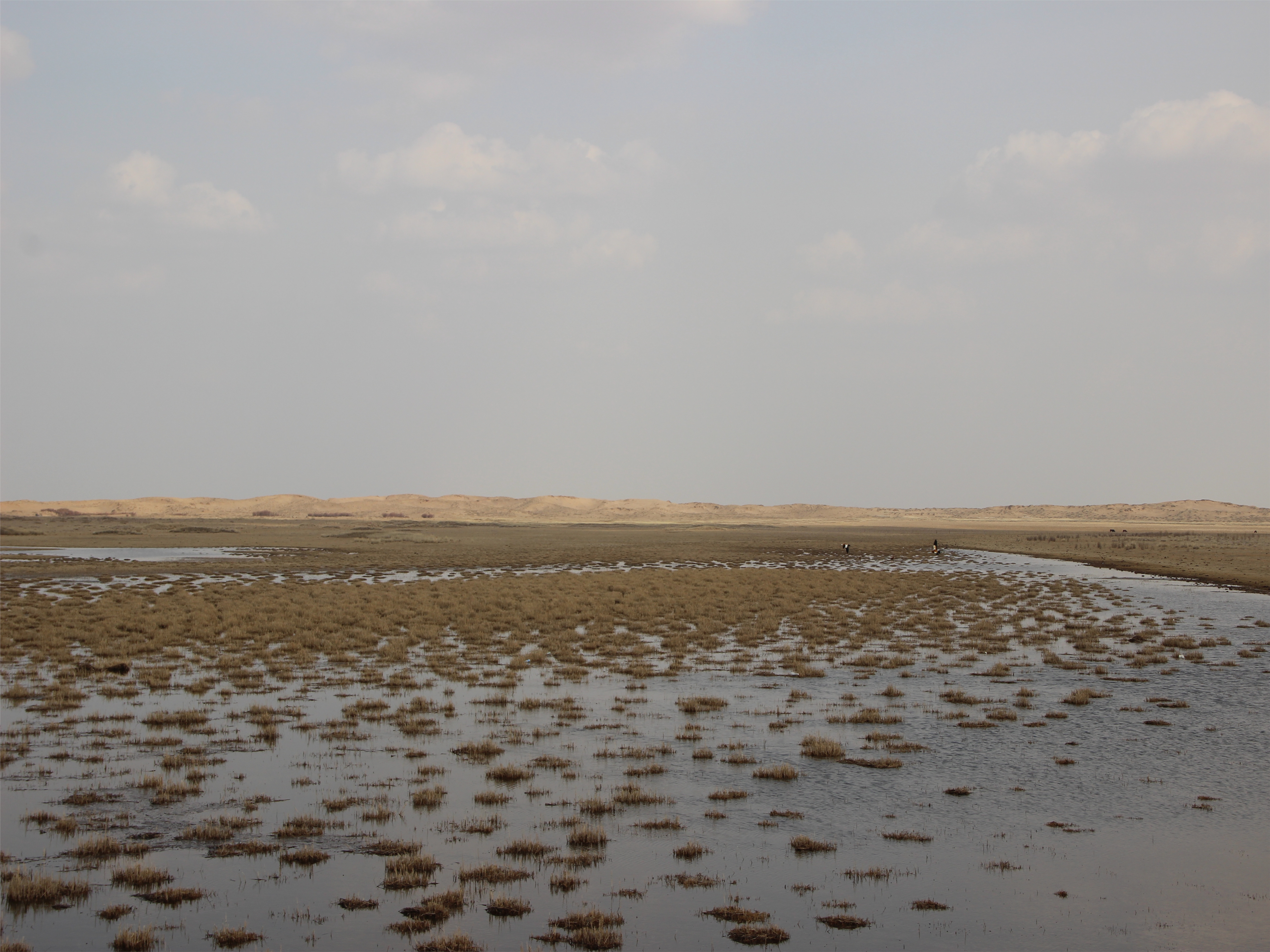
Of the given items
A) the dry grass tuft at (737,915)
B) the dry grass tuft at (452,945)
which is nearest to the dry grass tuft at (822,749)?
the dry grass tuft at (737,915)

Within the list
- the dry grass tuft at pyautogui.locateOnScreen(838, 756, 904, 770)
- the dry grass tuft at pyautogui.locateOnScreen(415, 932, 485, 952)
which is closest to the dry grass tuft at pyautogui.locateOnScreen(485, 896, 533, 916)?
the dry grass tuft at pyautogui.locateOnScreen(415, 932, 485, 952)

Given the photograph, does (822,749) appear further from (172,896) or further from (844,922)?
(172,896)

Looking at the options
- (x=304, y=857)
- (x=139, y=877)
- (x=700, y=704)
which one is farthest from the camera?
(x=700, y=704)

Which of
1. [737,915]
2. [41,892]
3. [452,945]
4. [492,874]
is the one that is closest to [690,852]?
[737,915]

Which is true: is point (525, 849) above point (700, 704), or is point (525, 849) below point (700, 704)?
above

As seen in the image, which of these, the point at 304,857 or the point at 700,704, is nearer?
the point at 304,857

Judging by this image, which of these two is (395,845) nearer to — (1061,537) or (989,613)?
(989,613)

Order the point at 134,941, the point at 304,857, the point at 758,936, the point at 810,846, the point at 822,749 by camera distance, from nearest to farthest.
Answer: the point at 134,941 < the point at 758,936 < the point at 304,857 < the point at 810,846 < the point at 822,749

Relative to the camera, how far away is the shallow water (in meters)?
9.20

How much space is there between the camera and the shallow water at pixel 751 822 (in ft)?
30.2

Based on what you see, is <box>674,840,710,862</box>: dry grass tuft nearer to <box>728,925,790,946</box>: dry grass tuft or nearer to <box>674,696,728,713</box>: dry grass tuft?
<box>728,925,790,946</box>: dry grass tuft

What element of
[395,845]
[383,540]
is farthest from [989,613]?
[383,540]

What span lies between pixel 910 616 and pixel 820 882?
27.9 m

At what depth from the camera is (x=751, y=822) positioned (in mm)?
12305
